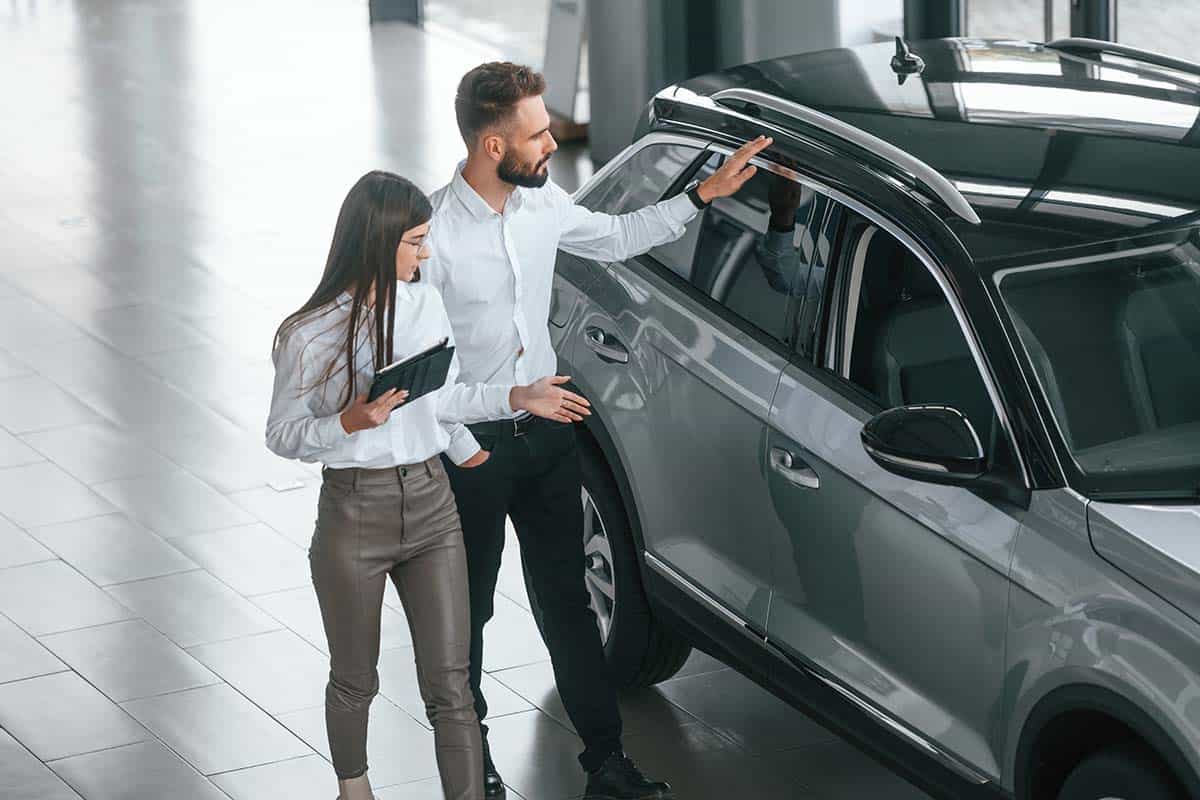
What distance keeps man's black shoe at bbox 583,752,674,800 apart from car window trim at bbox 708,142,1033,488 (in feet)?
4.03

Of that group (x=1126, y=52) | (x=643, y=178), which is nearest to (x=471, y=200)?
(x=643, y=178)

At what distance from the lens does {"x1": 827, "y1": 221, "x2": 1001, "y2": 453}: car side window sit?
457cm

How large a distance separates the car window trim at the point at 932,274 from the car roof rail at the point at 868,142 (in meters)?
0.12

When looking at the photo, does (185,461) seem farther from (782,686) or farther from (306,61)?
(306,61)

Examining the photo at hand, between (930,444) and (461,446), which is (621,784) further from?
(930,444)

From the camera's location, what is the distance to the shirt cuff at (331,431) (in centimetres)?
448

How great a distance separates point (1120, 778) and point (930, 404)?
98 centimetres

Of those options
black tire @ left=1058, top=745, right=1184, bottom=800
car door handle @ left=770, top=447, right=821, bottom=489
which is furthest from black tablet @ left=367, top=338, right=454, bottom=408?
black tire @ left=1058, top=745, right=1184, bottom=800

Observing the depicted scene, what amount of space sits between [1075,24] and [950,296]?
5.46m

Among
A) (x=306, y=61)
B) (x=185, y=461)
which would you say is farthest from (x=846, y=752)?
(x=306, y=61)

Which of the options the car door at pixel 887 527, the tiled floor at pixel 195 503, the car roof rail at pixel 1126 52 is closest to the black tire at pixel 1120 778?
the car door at pixel 887 527

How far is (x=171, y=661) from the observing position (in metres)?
6.27

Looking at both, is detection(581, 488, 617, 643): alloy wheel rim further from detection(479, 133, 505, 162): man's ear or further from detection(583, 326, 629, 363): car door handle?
detection(479, 133, 505, 162): man's ear

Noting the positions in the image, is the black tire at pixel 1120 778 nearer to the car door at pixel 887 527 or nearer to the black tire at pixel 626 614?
the car door at pixel 887 527
